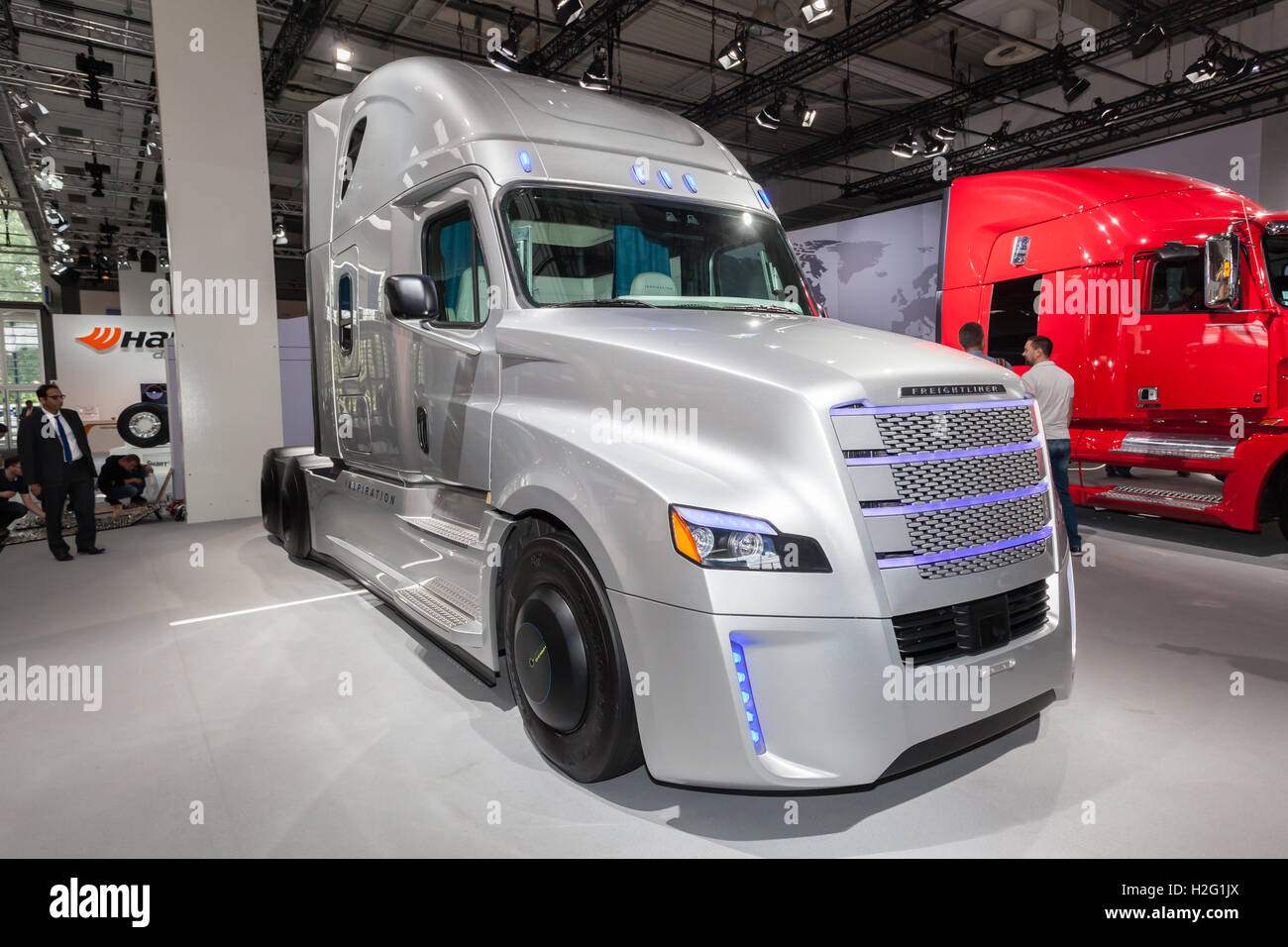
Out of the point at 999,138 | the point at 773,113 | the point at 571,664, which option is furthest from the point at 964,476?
the point at 999,138

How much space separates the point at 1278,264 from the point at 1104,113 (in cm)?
977

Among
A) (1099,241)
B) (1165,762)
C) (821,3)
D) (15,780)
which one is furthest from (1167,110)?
(15,780)

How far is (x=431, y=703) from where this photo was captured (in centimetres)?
365

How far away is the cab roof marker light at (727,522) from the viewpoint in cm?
227

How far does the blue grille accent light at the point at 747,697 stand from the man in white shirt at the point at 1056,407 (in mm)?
5004

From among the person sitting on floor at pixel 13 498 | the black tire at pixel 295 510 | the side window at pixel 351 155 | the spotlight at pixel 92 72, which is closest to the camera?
the side window at pixel 351 155

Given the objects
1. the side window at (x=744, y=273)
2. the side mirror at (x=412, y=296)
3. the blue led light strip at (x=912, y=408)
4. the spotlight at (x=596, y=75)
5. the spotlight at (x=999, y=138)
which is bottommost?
the blue led light strip at (x=912, y=408)

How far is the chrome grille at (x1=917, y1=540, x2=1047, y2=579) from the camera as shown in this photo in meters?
2.37

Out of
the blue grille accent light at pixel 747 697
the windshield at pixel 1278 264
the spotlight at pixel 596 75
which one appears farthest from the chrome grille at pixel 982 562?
the spotlight at pixel 596 75

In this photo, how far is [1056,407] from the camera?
20.9 ft

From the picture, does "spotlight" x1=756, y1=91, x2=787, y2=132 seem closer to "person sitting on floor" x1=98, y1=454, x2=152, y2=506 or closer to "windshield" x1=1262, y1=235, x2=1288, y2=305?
"windshield" x1=1262, y1=235, x2=1288, y2=305

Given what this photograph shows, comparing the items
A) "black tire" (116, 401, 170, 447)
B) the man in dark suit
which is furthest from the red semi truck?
"black tire" (116, 401, 170, 447)

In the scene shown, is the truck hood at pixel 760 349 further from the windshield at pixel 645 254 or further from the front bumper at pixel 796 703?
the front bumper at pixel 796 703
